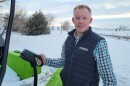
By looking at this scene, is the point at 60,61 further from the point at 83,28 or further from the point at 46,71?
the point at 46,71

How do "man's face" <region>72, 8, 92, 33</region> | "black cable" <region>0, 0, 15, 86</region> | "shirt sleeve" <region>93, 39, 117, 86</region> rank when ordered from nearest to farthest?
"black cable" <region>0, 0, 15, 86</region>, "shirt sleeve" <region>93, 39, 117, 86</region>, "man's face" <region>72, 8, 92, 33</region>

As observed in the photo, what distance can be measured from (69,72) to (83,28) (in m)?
0.45

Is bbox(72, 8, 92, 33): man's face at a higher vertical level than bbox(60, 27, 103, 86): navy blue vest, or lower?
higher

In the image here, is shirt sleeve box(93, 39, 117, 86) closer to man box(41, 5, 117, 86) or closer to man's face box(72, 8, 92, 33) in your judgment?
man box(41, 5, 117, 86)

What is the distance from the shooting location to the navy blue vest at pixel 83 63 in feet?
10.1

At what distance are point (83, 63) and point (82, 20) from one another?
411 millimetres

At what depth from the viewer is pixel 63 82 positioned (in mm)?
3266

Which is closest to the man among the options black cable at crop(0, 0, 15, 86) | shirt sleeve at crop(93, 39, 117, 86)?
shirt sleeve at crop(93, 39, 117, 86)

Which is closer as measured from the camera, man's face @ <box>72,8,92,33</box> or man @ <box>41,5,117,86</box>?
man @ <box>41,5,117,86</box>

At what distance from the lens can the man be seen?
2994mm

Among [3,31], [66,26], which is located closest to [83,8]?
[3,31]

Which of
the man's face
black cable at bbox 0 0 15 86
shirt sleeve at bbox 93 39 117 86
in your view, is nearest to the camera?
black cable at bbox 0 0 15 86

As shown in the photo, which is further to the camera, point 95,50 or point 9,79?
point 9,79

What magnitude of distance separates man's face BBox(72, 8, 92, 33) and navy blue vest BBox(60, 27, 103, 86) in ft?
0.18
